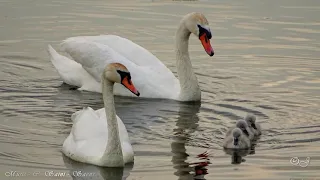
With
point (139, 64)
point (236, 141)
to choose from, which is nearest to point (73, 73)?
point (139, 64)

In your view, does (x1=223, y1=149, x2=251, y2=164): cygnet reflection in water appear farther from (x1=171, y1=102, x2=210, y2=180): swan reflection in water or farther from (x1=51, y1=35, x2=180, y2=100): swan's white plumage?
(x1=51, y1=35, x2=180, y2=100): swan's white plumage

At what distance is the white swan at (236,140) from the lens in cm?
1071

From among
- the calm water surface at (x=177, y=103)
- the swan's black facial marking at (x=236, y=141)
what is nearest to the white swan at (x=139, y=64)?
the calm water surface at (x=177, y=103)

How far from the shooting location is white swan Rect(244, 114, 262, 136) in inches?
444

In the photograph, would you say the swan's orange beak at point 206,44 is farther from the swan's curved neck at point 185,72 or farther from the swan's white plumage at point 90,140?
the swan's white plumage at point 90,140

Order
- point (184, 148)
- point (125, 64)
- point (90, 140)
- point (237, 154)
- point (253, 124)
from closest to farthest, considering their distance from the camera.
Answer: point (90, 140), point (237, 154), point (184, 148), point (253, 124), point (125, 64)

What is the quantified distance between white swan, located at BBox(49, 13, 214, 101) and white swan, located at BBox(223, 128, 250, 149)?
2515 millimetres

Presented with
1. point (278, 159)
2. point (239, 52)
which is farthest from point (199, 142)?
point (239, 52)

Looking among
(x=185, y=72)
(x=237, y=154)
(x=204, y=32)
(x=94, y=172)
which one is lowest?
(x=94, y=172)

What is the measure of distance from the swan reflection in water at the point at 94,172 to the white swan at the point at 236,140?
136 centimetres

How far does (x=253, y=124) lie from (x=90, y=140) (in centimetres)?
224

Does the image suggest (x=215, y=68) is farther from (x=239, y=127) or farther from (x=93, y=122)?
(x=93, y=122)

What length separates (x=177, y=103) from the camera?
528 inches

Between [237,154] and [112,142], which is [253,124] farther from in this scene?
[112,142]
